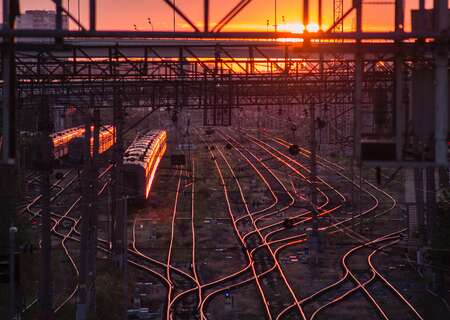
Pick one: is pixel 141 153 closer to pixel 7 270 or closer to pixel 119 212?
pixel 119 212

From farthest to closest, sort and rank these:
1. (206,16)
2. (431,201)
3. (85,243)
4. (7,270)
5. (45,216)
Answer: (431,201) < (85,243) < (7,270) < (45,216) < (206,16)

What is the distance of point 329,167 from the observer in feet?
124

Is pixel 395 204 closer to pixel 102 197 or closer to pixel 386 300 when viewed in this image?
pixel 102 197

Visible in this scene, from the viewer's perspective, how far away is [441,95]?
547 cm

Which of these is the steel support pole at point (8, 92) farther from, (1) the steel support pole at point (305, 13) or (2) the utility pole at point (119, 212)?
(2) the utility pole at point (119, 212)

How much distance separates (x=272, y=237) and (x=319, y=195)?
330 inches

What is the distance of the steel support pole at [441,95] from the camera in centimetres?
540

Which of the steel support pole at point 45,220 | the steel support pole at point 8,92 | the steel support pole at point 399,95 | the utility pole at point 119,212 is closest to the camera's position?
the steel support pole at point 8,92

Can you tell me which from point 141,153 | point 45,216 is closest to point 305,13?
point 45,216

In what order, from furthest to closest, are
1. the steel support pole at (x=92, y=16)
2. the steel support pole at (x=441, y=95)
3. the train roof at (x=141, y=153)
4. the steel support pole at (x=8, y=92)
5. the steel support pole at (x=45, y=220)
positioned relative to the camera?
the train roof at (x=141, y=153) < the steel support pole at (x=45, y=220) < the steel support pole at (x=441, y=95) < the steel support pole at (x=8, y=92) < the steel support pole at (x=92, y=16)

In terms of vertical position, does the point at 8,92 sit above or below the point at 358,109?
above

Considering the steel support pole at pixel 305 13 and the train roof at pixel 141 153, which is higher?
the steel support pole at pixel 305 13

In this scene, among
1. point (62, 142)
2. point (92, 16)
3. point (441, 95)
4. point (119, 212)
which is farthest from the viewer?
point (62, 142)

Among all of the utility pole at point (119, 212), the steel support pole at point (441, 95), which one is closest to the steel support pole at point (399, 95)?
the steel support pole at point (441, 95)
